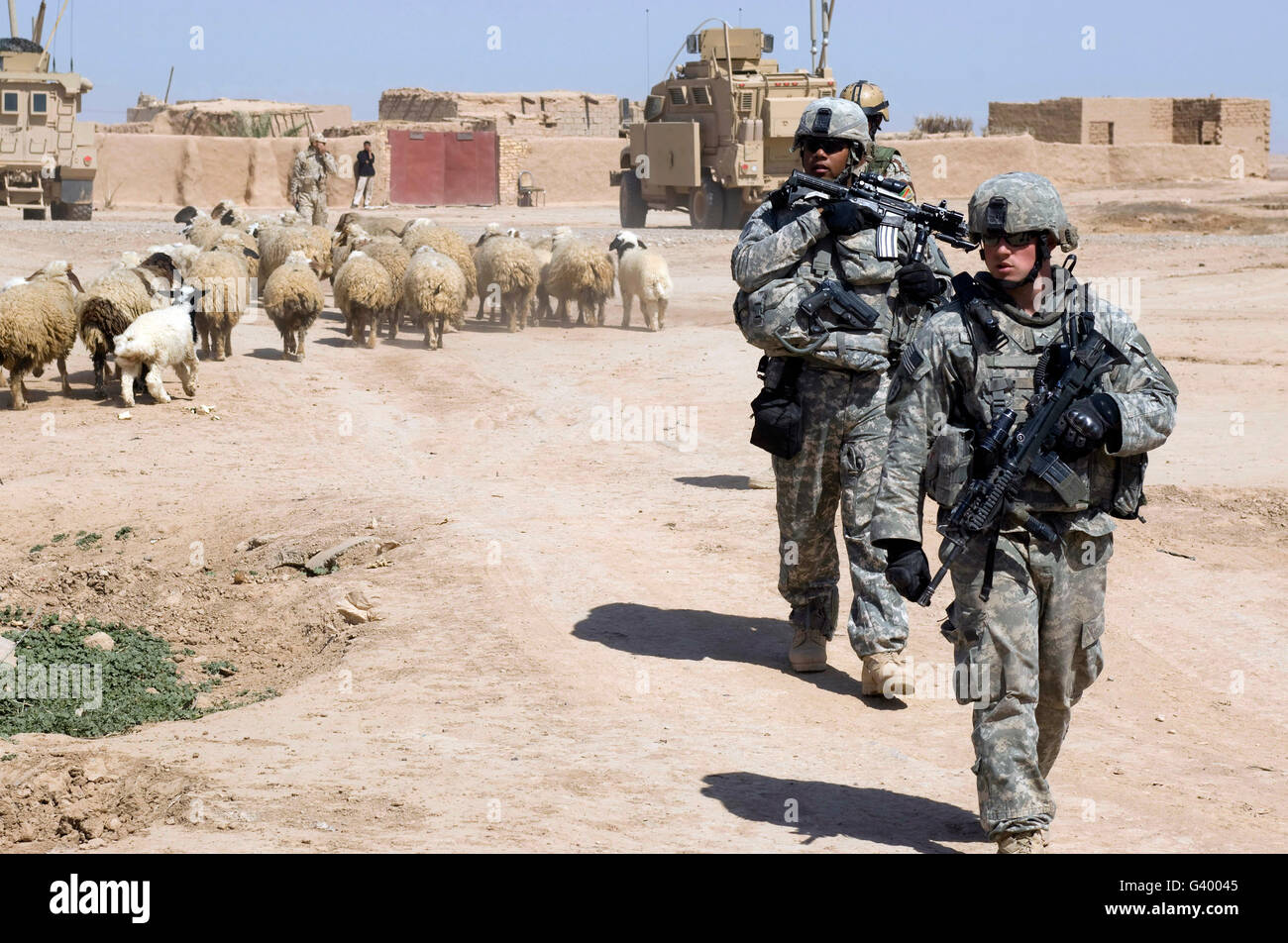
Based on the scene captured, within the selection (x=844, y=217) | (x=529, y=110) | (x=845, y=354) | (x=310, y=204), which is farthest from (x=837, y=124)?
(x=529, y=110)

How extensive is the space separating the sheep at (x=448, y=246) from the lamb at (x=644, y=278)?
1.71m

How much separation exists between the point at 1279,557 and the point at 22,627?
22.7 ft

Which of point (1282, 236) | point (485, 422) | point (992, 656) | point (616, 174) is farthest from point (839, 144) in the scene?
point (616, 174)

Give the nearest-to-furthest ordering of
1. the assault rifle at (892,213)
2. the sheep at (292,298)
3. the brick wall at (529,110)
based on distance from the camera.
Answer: the assault rifle at (892,213) → the sheep at (292,298) → the brick wall at (529,110)

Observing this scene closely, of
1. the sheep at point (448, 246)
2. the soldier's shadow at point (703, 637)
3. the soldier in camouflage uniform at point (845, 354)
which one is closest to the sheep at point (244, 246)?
the sheep at point (448, 246)

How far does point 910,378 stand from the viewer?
13.6 ft

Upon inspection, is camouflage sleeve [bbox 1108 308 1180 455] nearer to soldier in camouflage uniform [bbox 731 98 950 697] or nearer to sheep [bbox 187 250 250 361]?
soldier in camouflage uniform [bbox 731 98 950 697]

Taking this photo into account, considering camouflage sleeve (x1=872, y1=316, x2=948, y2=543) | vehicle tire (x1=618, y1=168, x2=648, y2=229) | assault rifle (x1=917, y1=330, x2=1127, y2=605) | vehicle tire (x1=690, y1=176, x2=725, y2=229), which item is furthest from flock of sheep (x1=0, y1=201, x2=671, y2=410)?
vehicle tire (x1=618, y1=168, x2=648, y2=229)

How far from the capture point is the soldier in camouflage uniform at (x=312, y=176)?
72.7 ft

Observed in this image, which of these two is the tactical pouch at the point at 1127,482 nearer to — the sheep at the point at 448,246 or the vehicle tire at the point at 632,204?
the sheep at the point at 448,246

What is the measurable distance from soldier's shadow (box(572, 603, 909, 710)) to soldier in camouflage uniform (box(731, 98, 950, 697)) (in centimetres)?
42

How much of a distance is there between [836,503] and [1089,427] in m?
2.25

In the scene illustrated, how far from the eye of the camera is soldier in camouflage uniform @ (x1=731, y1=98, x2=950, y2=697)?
223 inches

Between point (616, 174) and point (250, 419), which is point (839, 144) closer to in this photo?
point (250, 419)
